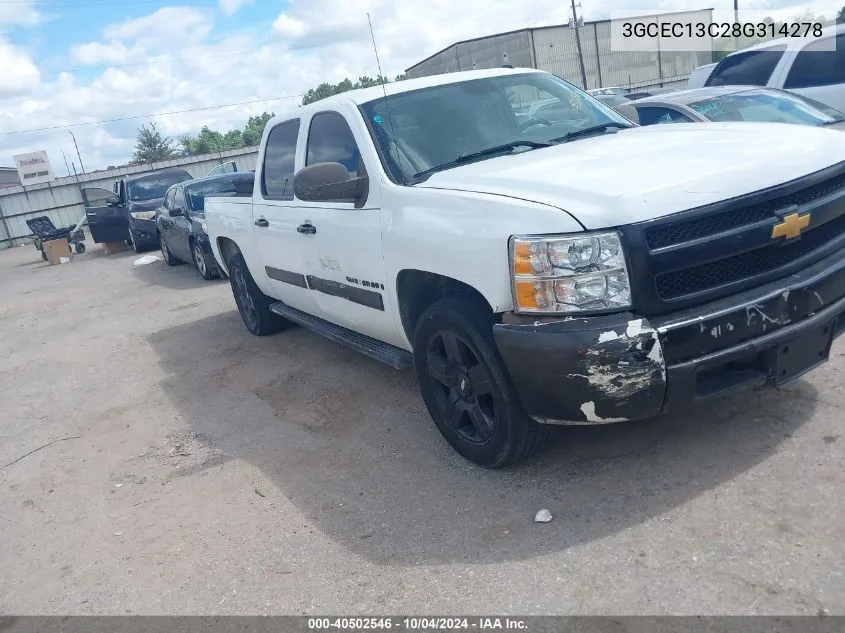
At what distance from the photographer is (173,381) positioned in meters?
6.36

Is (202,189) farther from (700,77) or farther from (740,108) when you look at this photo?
(740,108)

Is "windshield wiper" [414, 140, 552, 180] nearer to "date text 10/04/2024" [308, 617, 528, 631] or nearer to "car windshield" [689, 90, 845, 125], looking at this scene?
"date text 10/04/2024" [308, 617, 528, 631]

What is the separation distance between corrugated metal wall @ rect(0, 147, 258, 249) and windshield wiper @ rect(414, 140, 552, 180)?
90.3 feet

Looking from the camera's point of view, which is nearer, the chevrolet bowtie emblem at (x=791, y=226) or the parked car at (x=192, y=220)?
the chevrolet bowtie emblem at (x=791, y=226)

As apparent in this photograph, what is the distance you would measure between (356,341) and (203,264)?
291 inches

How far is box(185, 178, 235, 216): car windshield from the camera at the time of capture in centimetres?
1211

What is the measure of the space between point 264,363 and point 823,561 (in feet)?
15.5

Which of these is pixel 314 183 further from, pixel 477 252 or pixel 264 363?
pixel 264 363

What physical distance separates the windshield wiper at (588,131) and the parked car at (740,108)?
306 cm

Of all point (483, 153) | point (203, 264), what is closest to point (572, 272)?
point (483, 153)

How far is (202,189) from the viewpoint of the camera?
12.3 meters

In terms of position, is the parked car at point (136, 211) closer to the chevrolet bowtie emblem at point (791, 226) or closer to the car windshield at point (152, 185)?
the car windshield at point (152, 185)

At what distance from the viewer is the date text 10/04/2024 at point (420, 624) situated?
2586mm

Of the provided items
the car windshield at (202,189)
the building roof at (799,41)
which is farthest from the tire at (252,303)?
the building roof at (799,41)
